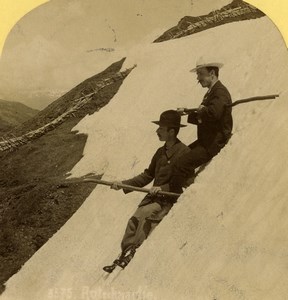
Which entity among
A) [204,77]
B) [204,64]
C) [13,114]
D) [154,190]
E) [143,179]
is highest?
[13,114]

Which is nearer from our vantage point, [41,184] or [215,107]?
[215,107]

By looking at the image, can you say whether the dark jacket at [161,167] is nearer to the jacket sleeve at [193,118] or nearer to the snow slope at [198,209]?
the snow slope at [198,209]

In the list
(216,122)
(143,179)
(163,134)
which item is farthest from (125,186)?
(216,122)

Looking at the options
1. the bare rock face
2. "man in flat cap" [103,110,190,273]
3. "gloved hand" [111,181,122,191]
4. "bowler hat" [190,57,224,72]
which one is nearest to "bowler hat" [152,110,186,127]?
"man in flat cap" [103,110,190,273]

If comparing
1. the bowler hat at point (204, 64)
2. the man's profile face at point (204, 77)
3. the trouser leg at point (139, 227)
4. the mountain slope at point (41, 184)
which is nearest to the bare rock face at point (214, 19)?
the bowler hat at point (204, 64)

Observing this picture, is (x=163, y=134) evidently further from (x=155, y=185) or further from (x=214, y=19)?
(x=214, y=19)

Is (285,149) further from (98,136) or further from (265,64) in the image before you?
(98,136)

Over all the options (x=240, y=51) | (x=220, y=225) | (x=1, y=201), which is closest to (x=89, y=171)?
(x=1, y=201)
